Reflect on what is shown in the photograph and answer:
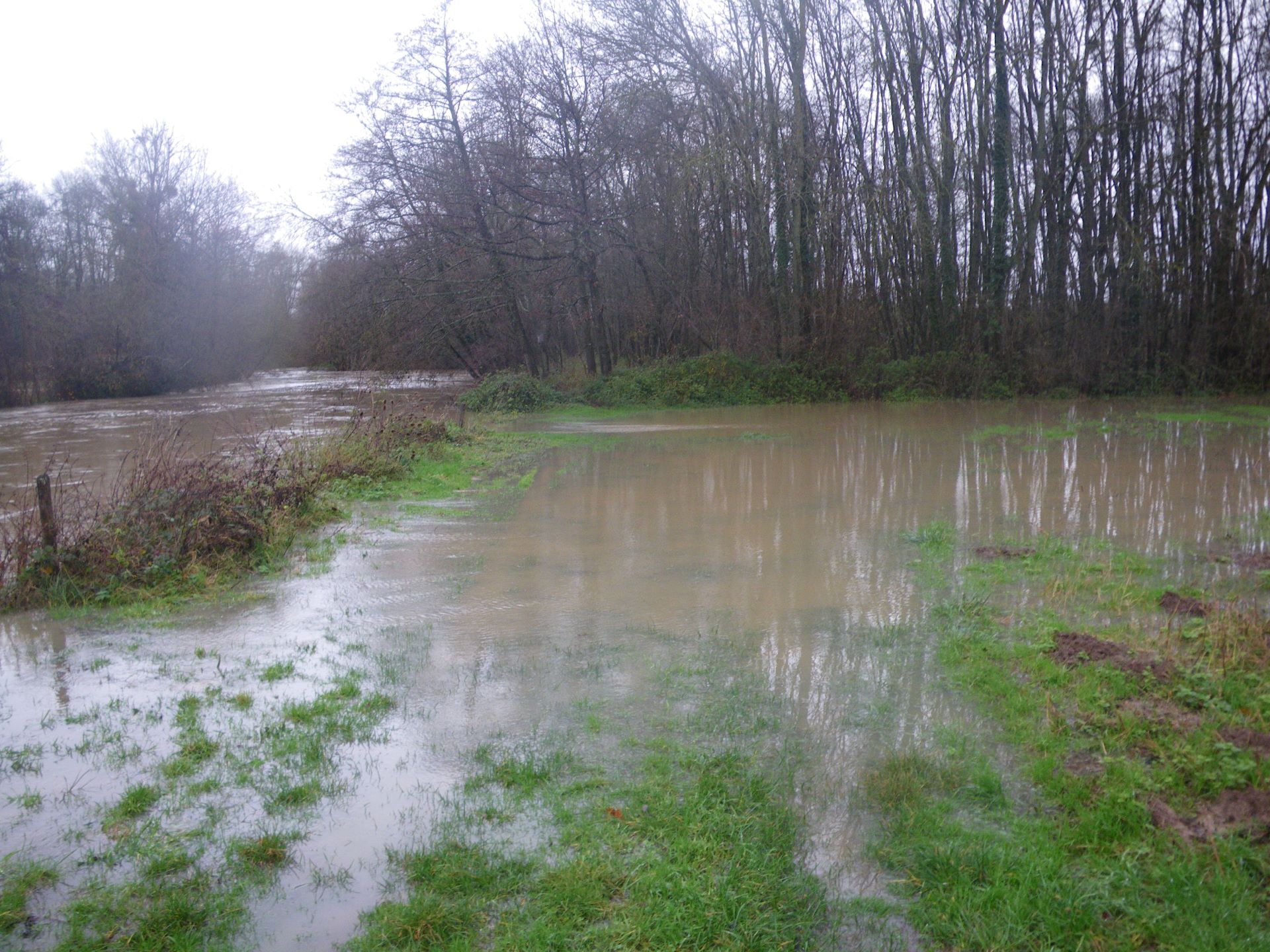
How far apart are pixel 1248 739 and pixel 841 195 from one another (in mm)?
24667

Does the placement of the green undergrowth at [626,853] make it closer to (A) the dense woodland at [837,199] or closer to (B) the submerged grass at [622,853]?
(B) the submerged grass at [622,853]

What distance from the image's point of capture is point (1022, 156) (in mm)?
26422

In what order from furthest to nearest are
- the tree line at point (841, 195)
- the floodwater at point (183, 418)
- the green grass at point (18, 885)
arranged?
the tree line at point (841, 195) < the floodwater at point (183, 418) < the green grass at point (18, 885)

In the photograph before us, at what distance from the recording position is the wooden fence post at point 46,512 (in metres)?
8.73

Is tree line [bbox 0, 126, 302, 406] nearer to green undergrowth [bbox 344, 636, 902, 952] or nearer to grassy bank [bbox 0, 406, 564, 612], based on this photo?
grassy bank [bbox 0, 406, 564, 612]

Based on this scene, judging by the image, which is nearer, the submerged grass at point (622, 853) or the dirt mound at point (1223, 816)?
the submerged grass at point (622, 853)

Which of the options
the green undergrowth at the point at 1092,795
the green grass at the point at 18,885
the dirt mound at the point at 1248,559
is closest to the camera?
the green undergrowth at the point at 1092,795

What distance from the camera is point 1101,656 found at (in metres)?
6.11

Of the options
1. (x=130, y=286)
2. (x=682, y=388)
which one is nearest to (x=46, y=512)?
(x=682, y=388)

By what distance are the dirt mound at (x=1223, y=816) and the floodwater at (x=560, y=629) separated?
4.29 feet

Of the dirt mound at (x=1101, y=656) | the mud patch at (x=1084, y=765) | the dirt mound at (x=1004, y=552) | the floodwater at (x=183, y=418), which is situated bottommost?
the mud patch at (x=1084, y=765)

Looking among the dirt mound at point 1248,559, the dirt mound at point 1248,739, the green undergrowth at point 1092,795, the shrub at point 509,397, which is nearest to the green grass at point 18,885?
the green undergrowth at point 1092,795

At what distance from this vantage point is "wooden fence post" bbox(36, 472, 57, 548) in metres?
8.73

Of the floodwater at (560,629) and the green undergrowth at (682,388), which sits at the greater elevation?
the green undergrowth at (682,388)
